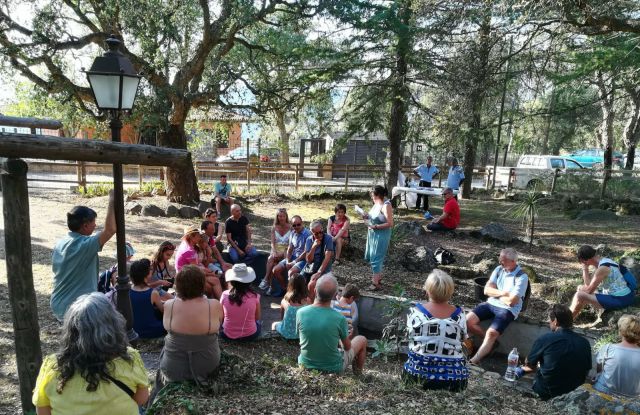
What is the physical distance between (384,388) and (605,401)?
54.7 inches

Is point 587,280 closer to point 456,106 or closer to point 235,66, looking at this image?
point 456,106

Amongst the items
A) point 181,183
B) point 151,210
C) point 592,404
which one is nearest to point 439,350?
point 592,404

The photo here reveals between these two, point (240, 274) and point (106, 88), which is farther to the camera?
point (240, 274)

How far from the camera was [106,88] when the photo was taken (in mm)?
4281

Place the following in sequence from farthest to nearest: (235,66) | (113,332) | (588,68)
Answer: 1. (235,66)
2. (588,68)
3. (113,332)

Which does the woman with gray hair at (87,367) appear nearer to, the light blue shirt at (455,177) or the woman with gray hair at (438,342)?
the woman with gray hair at (438,342)

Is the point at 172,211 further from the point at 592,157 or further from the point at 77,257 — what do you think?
the point at 592,157

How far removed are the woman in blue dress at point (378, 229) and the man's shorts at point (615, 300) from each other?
2523mm

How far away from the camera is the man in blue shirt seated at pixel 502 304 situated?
4879mm

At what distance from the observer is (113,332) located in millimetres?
2064

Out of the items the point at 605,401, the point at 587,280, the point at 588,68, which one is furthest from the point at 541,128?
the point at 605,401

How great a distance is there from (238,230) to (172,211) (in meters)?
5.30

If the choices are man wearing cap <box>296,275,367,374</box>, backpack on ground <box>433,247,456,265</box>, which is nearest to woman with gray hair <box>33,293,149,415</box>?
man wearing cap <box>296,275,367,374</box>

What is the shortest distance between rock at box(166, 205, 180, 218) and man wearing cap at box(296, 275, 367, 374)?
8.74 metres
